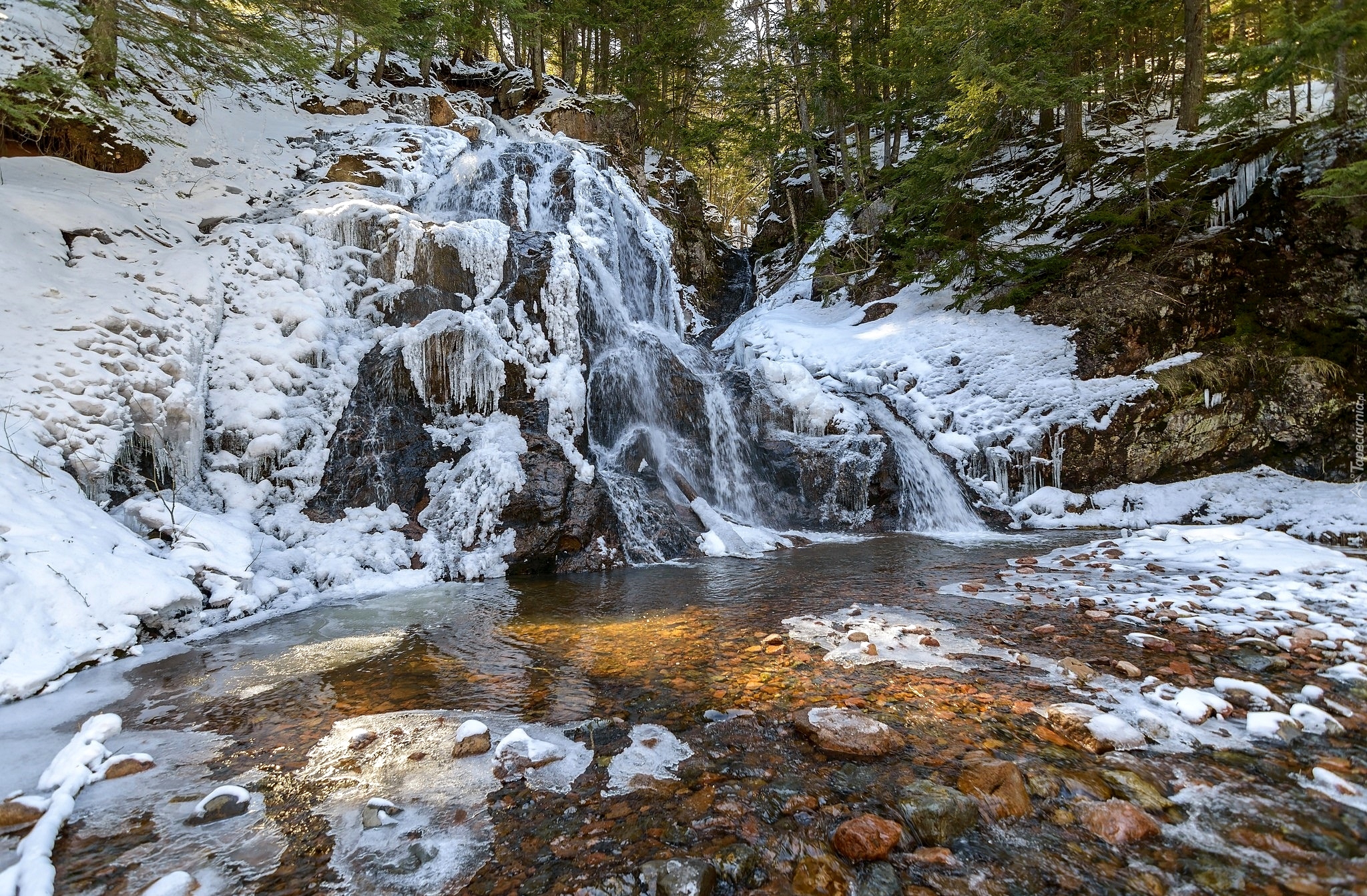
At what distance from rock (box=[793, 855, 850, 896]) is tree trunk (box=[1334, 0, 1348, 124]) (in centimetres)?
1189

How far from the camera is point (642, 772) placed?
8.04ft

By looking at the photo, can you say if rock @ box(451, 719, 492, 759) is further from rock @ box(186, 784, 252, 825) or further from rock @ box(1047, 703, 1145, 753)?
rock @ box(1047, 703, 1145, 753)

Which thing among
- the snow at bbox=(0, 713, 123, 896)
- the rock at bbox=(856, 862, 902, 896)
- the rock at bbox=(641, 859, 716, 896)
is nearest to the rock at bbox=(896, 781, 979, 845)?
the rock at bbox=(856, 862, 902, 896)

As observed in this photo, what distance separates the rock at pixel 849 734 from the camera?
2.46 metres

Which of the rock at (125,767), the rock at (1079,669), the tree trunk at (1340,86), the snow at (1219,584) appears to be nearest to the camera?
the rock at (125,767)

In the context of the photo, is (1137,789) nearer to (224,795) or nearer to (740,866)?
(740,866)

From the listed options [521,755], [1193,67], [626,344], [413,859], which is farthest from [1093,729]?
[1193,67]

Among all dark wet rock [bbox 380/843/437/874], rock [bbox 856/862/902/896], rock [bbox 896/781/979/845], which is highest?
rock [bbox 896/781/979/845]

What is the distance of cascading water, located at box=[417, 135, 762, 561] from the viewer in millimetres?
9242

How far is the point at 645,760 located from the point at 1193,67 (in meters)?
16.3

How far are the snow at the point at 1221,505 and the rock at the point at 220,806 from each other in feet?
32.0

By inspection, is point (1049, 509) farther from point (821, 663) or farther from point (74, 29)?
point (74, 29)

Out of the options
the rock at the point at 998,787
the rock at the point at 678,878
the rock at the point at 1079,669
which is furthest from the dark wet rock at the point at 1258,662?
the rock at the point at 678,878

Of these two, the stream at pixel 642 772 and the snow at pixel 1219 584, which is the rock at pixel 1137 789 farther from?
the snow at pixel 1219 584
